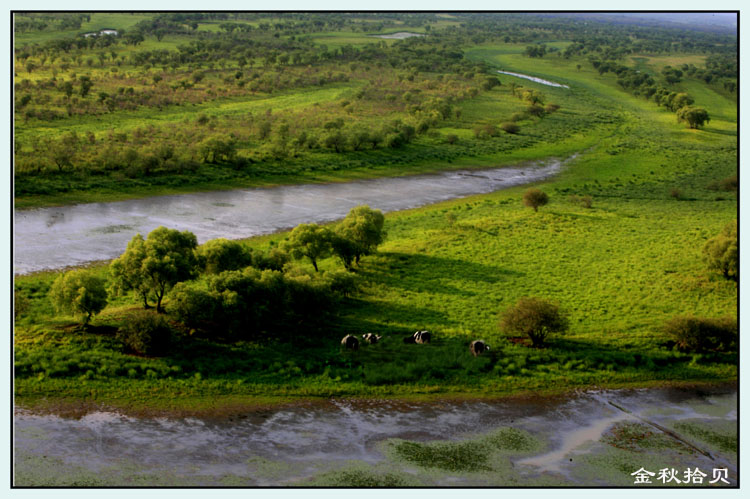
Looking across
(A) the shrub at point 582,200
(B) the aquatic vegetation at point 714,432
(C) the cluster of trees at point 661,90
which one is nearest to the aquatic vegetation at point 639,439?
(B) the aquatic vegetation at point 714,432

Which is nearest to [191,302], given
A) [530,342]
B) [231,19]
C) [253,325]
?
[253,325]

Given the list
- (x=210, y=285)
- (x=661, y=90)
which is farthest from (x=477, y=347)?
(x=661, y=90)

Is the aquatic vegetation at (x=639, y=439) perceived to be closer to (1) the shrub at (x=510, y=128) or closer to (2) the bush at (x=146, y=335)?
(2) the bush at (x=146, y=335)

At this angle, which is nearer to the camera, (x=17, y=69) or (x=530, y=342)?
(x=530, y=342)

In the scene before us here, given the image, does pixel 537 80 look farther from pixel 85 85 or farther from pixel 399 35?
pixel 85 85

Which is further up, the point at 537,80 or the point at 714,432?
the point at 537,80

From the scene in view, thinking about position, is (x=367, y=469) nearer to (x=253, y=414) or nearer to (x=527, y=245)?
(x=253, y=414)
